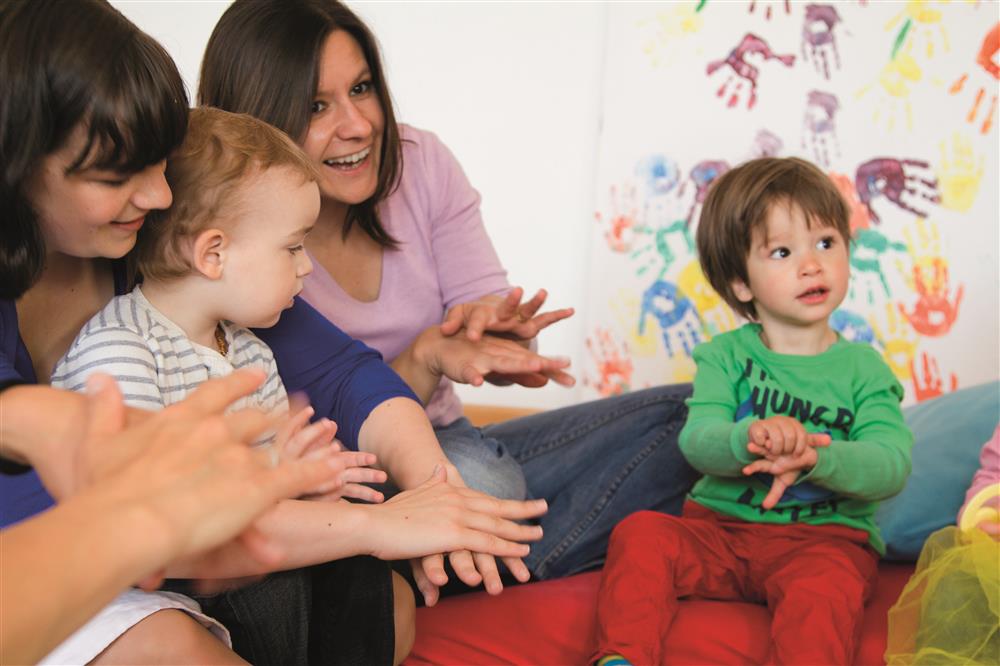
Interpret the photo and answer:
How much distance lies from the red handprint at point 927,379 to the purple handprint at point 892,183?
1.25ft

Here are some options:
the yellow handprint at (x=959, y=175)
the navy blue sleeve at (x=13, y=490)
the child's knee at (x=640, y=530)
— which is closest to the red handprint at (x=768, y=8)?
the yellow handprint at (x=959, y=175)

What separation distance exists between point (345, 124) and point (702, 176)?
157 cm

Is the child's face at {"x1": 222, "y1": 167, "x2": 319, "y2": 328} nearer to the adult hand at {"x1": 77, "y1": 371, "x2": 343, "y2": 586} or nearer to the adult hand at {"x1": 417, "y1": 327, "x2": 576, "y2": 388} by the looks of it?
the adult hand at {"x1": 417, "y1": 327, "x2": 576, "y2": 388}

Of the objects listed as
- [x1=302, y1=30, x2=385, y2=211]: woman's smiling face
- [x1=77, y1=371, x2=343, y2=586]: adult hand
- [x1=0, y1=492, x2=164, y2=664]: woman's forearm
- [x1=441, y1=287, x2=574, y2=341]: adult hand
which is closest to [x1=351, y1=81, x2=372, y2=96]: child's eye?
[x1=302, y1=30, x2=385, y2=211]: woman's smiling face

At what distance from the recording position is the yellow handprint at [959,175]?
2574 mm

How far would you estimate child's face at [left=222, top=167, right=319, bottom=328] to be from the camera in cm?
115

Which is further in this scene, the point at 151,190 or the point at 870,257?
the point at 870,257

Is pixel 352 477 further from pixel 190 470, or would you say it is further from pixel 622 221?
pixel 622 221

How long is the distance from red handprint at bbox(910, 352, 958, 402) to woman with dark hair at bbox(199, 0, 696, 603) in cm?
117

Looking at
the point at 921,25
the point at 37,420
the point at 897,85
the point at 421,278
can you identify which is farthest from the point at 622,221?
the point at 37,420

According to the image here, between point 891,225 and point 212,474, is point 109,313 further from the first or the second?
point 891,225

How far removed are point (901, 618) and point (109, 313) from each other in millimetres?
988

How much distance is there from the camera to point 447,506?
1065 mm

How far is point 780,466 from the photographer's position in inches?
51.3
